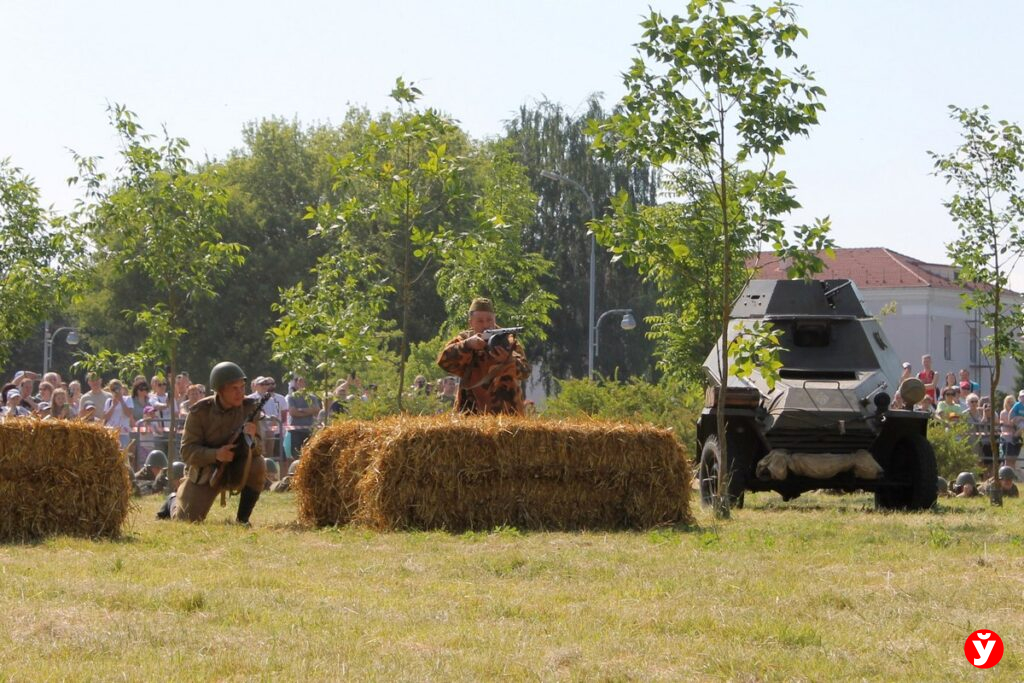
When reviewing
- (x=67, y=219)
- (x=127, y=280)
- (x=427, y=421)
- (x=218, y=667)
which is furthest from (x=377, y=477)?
(x=127, y=280)

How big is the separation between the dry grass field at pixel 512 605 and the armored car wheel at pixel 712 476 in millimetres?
3220

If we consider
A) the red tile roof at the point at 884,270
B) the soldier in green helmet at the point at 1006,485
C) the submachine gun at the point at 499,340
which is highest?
the red tile roof at the point at 884,270

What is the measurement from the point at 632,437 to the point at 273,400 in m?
11.4

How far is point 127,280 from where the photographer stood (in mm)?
54750

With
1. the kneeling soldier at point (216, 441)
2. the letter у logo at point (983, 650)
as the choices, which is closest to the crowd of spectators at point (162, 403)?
the kneeling soldier at point (216, 441)

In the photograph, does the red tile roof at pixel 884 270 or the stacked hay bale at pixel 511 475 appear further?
the red tile roof at pixel 884 270

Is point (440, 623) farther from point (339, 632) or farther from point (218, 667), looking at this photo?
point (218, 667)

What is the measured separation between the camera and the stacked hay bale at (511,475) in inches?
522

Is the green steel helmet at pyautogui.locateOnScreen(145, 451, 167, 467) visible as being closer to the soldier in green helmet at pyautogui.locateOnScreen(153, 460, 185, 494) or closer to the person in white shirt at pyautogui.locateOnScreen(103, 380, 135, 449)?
the soldier in green helmet at pyautogui.locateOnScreen(153, 460, 185, 494)

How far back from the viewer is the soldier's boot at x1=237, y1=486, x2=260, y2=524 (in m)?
14.5

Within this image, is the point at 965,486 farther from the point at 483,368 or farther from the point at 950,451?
the point at 483,368

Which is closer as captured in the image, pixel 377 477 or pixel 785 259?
pixel 377 477

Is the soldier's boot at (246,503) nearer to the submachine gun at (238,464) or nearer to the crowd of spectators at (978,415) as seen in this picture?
the submachine gun at (238,464)

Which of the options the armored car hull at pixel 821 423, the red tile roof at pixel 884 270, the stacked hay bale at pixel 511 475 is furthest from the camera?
the red tile roof at pixel 884 270
